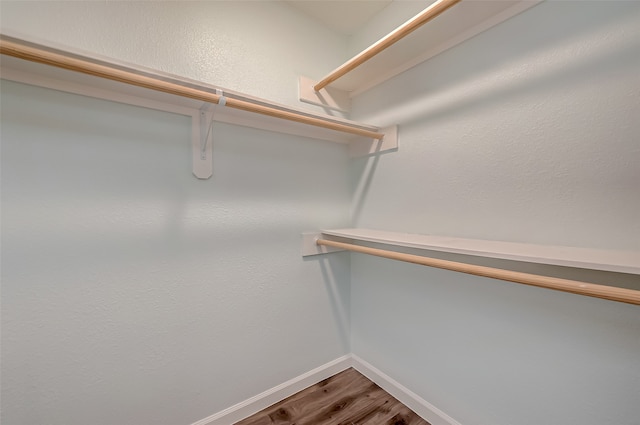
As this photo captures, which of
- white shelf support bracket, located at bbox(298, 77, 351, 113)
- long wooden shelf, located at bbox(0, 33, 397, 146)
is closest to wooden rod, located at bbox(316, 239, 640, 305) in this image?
long wooden shelf, located at bbox(0, 33, 397, 146)

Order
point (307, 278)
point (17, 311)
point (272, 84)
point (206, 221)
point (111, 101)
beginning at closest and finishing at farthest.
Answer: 1. point (17, 311)
2. point (111, 101)
3. point (206, 221)
4. point (272, 84)
5. point (307, 278)

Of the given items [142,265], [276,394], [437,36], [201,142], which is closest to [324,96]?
[437,36]

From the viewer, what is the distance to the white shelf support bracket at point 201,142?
105 centimetres

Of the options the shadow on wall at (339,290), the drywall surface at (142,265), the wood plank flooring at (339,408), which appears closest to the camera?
the drywall surface at (142,265)

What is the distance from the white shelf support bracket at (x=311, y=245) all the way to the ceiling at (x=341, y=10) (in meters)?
1.23

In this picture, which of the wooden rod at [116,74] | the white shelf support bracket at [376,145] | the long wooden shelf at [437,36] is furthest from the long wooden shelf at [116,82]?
the long wooden shelf at [437,36]

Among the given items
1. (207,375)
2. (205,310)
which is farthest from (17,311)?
(207,375)

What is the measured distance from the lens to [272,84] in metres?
1.28

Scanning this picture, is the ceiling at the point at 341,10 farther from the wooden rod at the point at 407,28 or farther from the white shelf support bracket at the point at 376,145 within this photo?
the white shelf support bracket at the point at 376,145

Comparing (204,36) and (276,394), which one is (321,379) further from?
(204,36)

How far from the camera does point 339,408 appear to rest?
4.05ft

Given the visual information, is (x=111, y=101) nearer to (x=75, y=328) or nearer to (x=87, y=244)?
(x=87, y=244)

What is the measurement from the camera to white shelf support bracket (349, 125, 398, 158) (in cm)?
129

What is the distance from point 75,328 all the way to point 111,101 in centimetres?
81
